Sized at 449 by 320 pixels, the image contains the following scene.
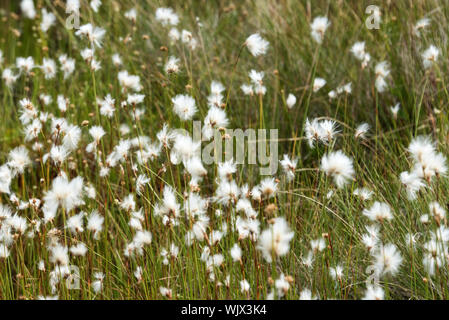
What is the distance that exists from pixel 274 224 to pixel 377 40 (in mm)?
2545

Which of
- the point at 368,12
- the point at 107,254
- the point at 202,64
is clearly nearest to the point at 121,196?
the point at 107,254

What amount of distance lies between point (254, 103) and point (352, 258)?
1.69 metres

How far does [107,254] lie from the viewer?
213 centimetres

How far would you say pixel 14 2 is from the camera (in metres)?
7.02

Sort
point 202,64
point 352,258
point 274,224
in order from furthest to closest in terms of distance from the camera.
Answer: point 202,64 → point 352,258 → point 274,224

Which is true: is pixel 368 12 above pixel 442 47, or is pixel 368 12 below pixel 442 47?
above

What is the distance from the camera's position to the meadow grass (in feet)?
6.51

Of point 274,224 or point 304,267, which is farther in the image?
point 304,267

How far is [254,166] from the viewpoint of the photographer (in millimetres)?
3029

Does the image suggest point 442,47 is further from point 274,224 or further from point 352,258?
point 274,224

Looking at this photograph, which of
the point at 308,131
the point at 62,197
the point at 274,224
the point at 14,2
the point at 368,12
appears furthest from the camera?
the point at 14,2

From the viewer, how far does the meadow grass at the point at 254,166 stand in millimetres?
1983
